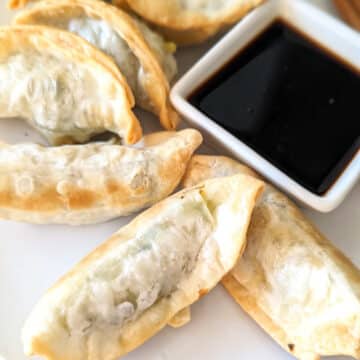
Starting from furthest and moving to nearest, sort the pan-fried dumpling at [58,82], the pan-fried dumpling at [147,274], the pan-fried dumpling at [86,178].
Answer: the pan-fried dumpling at [58,82]
the pan-fried dumpling at [86,178]
the pan-fried dumpling at [147,274]

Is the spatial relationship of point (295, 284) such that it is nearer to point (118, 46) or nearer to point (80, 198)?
point (80, 198)

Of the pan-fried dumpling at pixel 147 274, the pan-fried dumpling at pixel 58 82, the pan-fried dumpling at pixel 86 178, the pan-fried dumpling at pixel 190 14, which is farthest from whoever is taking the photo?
the pan-fried dumpling at pixel 190 14

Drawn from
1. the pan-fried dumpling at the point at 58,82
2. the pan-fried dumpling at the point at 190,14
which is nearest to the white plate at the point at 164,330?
the pan-fried dumpling at the point at 58,82

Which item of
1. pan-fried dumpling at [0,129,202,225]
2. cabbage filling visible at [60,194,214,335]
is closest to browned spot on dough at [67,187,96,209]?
pan-fried dumpling at [0,129,202,225]

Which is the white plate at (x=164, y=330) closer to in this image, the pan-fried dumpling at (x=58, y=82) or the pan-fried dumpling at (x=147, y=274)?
the pan-fried dumpling at (x=147, y=274)

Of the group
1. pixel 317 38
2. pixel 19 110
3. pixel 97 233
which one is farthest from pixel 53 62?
pixel 317 38

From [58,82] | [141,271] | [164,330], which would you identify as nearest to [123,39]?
[58,82]

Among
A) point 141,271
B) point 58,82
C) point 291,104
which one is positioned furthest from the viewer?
point 291,104
